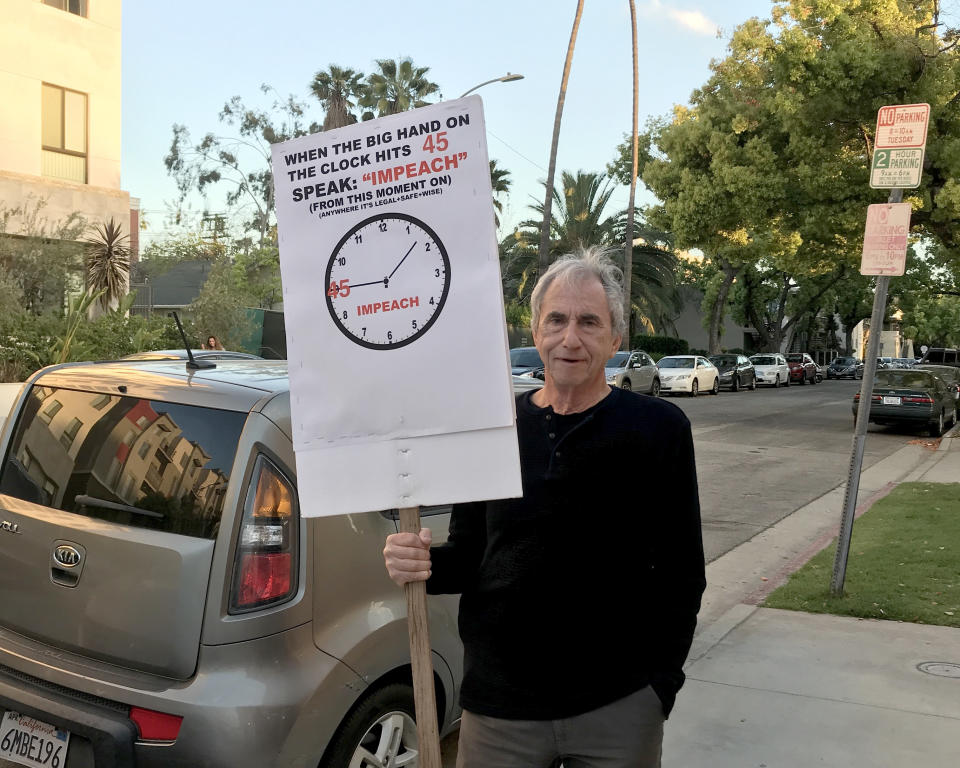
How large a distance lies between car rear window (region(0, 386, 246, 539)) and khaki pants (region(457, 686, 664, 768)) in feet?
3.84

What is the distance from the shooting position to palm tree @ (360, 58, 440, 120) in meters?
48.1

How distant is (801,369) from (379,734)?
4536 cm

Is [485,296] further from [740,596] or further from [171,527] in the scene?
[740,596]

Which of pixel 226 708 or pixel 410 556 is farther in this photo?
pixel 226 708

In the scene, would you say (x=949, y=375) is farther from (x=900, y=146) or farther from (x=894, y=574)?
(x=900, y=146)

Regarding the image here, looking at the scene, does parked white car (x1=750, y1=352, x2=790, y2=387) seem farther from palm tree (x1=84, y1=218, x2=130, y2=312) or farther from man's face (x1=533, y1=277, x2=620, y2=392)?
man's face (x1=533, y1=277, x2=620, y2=392)

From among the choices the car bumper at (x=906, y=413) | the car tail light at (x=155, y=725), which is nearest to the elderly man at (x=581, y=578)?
the car tail light at (x=155, y=725)

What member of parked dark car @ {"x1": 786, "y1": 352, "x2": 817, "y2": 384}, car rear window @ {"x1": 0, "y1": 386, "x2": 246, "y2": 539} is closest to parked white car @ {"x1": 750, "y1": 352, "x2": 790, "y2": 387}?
parked dark car @ {"x1": 786, "y1": 352, "x2": 817, "y2": 384}

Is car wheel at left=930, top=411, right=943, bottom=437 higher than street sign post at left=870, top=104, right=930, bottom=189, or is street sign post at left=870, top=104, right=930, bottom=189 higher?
street sign post at left=870, top=104, right=930, bottom=189

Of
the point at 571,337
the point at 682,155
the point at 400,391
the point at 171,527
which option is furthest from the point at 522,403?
the point at 682,155

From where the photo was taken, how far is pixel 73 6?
73.3ft

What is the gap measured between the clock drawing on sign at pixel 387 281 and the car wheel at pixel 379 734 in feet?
4.77

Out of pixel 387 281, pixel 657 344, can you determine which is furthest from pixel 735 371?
pixel 387 281

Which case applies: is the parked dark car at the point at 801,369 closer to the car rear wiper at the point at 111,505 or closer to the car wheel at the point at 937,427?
the car wheel at the point at 937,427
